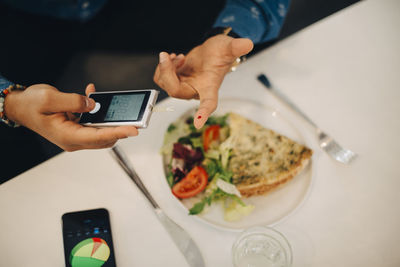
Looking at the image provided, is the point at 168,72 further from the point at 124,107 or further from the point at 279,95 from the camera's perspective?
the point at 279,95

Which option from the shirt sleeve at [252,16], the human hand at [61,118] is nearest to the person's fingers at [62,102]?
the human hand at [61,118]

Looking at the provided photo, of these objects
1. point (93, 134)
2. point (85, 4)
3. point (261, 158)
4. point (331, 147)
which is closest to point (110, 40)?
point (85, 4)

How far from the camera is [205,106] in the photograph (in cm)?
114

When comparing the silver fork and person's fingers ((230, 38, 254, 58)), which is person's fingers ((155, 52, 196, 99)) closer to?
person's fingers ((230, 38, 254, 58))

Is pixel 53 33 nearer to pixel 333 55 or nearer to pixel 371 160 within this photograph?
pixel 333 55

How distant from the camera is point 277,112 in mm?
1501

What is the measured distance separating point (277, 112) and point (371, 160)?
53 cm

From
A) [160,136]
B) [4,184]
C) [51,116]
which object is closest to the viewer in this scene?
[51,116]

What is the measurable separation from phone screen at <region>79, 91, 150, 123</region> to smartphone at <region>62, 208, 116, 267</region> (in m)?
0.43

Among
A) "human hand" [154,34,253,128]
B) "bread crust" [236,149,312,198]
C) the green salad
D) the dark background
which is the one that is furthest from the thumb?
the dark background

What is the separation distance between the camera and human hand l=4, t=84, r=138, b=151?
1.03m

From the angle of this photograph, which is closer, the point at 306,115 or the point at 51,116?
the point at 51,116

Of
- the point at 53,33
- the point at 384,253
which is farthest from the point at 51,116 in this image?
the point at 53,33

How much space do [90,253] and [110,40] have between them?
207 centimetres
